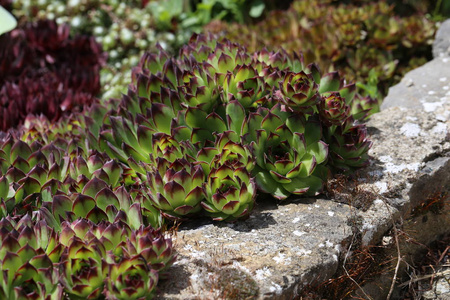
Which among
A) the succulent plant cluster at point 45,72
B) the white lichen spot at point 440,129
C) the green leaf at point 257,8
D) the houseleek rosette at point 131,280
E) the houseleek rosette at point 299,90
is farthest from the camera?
the green leaf at point 257,8

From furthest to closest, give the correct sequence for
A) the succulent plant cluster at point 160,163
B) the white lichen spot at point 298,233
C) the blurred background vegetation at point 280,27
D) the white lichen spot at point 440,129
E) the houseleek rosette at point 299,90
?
the blurred background vegetation at point 280,27
the white lichen spot at point 440,129
the houseleek rosette at point 299,90
the white lichen spot at point 298,233
the succulent plant cluster at point 160,163

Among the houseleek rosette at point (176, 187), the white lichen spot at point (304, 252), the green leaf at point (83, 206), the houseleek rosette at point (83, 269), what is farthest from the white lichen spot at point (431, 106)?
the houseleek rosette at point (83, 269)

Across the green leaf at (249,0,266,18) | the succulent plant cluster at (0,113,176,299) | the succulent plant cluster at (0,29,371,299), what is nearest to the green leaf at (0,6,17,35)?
the succulent plant cluster at (0,29,371,299)

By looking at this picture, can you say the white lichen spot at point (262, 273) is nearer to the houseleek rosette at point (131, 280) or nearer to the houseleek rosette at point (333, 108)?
the houseleek rosette at point (131, 280)

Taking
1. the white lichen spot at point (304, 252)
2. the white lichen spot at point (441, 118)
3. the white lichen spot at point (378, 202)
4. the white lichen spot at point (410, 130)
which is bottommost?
the white lichen spot at point (378, 202)

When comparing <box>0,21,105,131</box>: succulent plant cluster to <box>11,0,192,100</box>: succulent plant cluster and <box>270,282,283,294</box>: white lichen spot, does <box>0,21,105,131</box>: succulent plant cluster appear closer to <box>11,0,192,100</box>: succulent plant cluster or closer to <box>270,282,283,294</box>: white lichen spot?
<box>11,0,192,100</box>: succulent plant cluster

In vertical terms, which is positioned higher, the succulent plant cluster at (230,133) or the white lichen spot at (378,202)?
the succulent plant cluster at (230,133)

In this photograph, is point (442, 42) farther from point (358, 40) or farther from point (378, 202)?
point (378, 202)

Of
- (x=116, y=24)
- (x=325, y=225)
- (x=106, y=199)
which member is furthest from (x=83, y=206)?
(x=116, y=24)
